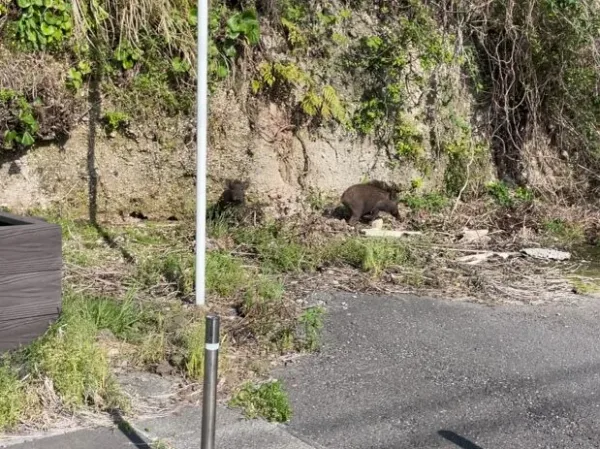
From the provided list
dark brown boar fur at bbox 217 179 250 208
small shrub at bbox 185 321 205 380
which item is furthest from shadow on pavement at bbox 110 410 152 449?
dark brown boar fur at bbox 217 179 250 208

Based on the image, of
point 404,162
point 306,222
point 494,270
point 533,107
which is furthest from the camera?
point 533,107

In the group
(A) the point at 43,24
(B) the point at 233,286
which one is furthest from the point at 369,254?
(A) the point at 43,24


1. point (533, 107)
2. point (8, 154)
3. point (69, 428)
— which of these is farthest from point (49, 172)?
point (533, 107)

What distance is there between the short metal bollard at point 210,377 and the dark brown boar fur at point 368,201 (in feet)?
18.0

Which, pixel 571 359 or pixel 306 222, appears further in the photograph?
pixel 306 222

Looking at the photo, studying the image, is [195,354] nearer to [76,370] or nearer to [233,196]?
[76,370]

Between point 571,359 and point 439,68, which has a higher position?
point 439,68

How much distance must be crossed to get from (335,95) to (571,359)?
4.84 meters

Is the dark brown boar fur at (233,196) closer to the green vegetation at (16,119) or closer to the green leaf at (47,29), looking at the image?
the green vegetation at (16,119)

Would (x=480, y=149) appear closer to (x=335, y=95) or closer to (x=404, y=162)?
(x=404, y=162)

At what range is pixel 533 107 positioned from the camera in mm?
10531

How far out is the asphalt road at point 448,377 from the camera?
166 inches

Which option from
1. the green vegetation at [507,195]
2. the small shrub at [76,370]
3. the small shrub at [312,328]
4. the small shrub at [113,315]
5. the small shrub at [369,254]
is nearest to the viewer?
the small shrub at [76,370]

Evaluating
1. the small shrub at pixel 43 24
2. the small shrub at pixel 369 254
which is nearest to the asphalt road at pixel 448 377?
the small shrub at pixel 369 254
